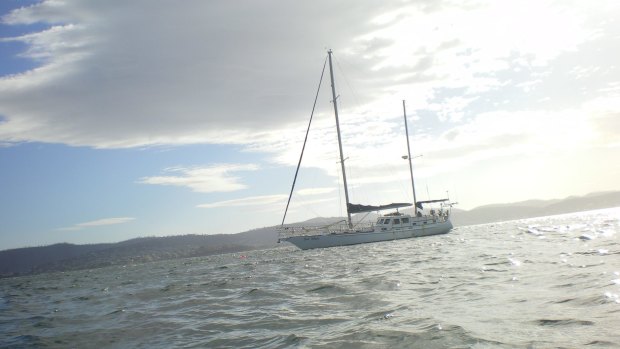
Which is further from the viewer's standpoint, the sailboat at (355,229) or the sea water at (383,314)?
the sailboat at (355,229)

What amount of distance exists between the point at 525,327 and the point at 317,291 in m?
8.08

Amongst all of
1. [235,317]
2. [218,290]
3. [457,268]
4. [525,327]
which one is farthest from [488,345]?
[218,290]

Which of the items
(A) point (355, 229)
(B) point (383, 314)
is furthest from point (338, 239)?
(B) point (383, 314)

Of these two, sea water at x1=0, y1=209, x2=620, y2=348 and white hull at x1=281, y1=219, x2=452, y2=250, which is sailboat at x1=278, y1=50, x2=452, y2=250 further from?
sea water at x1=0, y1=209, x2=620, y2=348

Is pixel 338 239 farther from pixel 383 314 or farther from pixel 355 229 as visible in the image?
pixel 383 314

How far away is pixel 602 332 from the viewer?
21.3 feet

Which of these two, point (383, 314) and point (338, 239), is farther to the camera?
point (338, 239)

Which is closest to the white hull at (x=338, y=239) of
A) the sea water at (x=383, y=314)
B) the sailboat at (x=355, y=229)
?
the sailboat at (x=355, y=229)

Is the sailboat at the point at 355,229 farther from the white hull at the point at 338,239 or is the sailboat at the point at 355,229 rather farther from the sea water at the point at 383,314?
the sea water at the point at 383,314

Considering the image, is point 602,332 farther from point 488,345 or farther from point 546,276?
point 546,276

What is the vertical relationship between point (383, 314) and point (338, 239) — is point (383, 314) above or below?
above

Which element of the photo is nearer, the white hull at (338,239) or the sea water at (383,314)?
the sea water at (383,314)

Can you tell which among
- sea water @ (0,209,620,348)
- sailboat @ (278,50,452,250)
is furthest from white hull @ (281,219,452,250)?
sea water @ (0,209,620,348)

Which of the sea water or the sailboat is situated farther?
the sailboat
